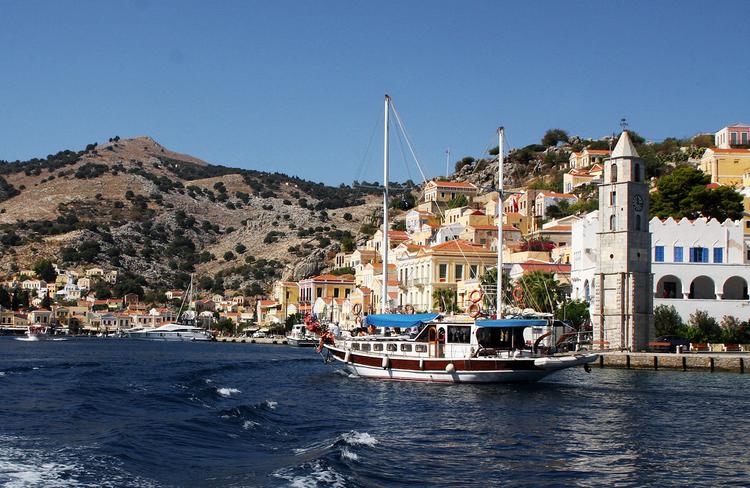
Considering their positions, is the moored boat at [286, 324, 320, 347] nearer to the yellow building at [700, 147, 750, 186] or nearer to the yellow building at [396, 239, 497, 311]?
the yellow building at [396, 239, 497, 311]

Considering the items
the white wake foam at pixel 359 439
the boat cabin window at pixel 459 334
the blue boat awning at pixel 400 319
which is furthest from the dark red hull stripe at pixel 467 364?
the white wake foam at pixel 359 439

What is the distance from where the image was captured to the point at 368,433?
30297mm

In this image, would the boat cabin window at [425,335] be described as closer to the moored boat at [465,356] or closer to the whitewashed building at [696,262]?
the moored boat at [465,356]

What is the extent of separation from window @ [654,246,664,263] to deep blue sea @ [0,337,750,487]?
21055 mm

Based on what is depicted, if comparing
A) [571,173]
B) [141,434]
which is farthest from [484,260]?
[141,434]

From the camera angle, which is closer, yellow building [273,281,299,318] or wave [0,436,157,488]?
wave [0,436,157,488]

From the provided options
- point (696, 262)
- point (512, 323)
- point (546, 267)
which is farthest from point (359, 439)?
point (546, 267)

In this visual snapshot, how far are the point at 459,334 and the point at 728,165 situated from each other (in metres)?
71.3

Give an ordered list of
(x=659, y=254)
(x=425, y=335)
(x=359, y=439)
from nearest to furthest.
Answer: (x=359, y=439) → (x=425, y=335) → (x=659, y=254)

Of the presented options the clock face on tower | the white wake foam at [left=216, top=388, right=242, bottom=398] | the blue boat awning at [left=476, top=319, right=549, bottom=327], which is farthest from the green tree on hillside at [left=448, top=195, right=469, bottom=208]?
the white wake foam at [left=216, top=388, right=242, bottom=398]

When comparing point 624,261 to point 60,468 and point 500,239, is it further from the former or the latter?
point 60,468

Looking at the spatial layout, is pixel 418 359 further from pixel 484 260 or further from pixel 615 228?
pixel 484 260

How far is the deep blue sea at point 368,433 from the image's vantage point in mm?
23844

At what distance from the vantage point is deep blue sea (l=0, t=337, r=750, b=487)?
2384 cm
